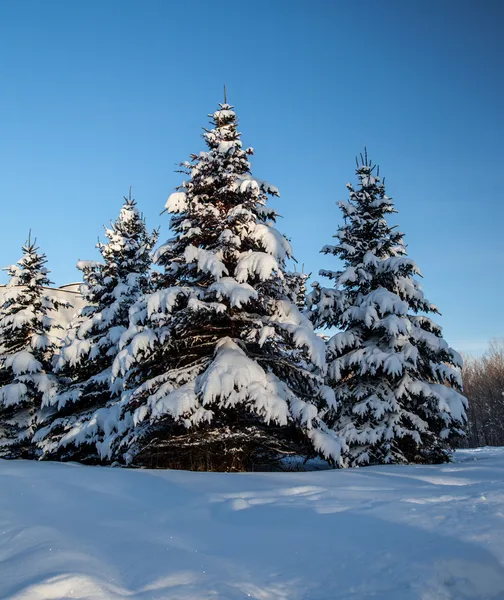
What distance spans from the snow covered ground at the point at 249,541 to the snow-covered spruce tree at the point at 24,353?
11.2m

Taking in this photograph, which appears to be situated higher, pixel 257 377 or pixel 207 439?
pixel 257 377

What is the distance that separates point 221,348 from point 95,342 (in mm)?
7157

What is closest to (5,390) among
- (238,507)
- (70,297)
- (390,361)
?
(390,361)

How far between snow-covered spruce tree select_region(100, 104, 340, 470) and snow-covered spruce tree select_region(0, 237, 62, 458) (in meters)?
7.04

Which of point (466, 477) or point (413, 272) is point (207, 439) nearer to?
point (466, 477)

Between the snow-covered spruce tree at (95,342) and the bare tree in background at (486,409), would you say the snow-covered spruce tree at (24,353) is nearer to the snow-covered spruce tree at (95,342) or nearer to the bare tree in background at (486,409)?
the snow-covered spruce tree at (95,342)

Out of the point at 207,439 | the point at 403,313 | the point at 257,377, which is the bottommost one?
the point at 207,439

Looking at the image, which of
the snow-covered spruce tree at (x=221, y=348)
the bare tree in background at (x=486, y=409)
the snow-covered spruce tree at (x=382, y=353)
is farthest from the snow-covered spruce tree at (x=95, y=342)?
the bare tree in background at (x=486, y=409)

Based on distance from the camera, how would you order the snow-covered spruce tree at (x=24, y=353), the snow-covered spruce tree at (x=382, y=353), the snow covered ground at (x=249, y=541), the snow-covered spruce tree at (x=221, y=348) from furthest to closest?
the snow-covered spruce tree at (x=24, y=353)
the snow-covered spruce tree at (x=382, y=353)
the snow-covered spruce tree at (x=221, y=348)
the snow covered ground at (x=249, y=541)

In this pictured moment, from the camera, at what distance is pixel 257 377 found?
8750 mm

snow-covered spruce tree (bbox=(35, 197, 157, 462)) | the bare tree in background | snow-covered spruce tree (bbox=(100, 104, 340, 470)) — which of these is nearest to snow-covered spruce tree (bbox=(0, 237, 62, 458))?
snow-covered spruce tree (bbox=(35, 197, 157, 462))

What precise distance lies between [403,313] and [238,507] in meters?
9.40

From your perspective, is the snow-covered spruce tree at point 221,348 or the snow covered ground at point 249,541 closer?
the snow covered ground at point 249,541

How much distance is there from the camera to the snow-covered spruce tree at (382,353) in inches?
502
